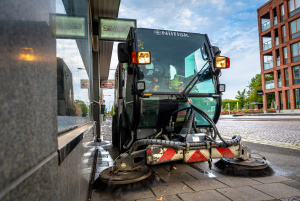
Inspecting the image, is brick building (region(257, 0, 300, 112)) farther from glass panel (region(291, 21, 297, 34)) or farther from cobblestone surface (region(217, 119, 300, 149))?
cobblestone surface (region(217, 119, 300, 149))

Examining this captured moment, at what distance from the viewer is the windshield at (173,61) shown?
442cm

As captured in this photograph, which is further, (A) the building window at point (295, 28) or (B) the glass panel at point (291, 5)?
(B) the glass panel at point (291, 5)

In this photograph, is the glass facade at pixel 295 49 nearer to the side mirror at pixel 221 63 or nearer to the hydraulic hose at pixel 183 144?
the side mirror at pixel 221 63

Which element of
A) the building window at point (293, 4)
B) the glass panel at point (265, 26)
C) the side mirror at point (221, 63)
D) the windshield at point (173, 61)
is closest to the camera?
the windshield at point (173, 61)

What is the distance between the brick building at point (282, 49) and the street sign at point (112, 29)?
32.5 meters

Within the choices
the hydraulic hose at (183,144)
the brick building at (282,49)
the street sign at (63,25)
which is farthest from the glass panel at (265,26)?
the street sign at (63,25)

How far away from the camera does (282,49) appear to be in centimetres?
3403

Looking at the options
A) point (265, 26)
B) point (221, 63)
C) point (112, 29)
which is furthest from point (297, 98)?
point (221, 63)

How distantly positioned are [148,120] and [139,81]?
934mm

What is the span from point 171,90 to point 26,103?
13.1 ft

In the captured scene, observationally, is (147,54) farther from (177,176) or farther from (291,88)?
(291,88)

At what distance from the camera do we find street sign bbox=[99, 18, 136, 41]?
7.70 m

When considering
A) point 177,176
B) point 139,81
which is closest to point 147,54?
point 139,81

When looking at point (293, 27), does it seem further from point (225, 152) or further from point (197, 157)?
point (197, 157)
